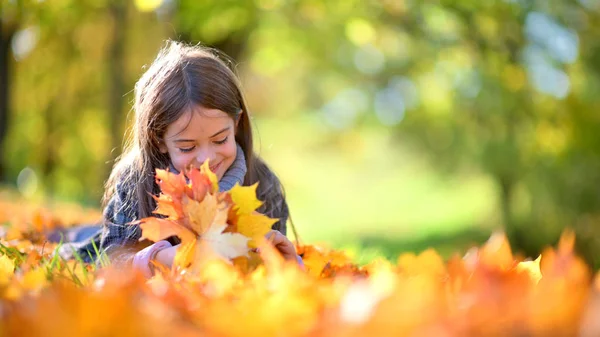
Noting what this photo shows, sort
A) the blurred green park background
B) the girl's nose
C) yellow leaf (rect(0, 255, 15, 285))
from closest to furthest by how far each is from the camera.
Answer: yellow leaf (rect(0, 255, 15, 285)) → the girl's nose → the blurred green park background

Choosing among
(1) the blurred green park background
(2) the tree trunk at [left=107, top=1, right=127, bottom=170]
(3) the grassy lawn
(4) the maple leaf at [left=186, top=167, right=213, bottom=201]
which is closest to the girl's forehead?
(4) the maple leaf at [left=186, top=167, right=213, bottom=201]

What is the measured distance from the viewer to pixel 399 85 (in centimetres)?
1190

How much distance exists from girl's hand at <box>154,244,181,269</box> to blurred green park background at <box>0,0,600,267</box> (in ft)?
14.0

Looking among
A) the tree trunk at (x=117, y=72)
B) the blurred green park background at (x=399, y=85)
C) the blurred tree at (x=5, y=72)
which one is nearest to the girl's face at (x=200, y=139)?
the blurred green park background at (x=399, y=85)

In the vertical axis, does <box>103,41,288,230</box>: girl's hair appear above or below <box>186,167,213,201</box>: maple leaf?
below

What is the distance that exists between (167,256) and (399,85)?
10.6 metres

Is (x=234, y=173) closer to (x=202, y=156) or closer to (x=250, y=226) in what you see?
(x=202, y=156)

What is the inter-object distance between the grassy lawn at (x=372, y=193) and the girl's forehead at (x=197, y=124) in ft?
15.8

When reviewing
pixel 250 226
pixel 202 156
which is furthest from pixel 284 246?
pixel 202 156

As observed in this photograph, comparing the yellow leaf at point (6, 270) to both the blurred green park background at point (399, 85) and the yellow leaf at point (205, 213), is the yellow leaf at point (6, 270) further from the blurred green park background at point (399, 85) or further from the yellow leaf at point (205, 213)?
the blurred green park background at point (399, 85)

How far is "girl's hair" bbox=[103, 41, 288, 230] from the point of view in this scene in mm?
2215

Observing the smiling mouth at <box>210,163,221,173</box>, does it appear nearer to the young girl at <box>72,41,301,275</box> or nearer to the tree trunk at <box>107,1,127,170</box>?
the young girl at <box>72,41,301,275</box>

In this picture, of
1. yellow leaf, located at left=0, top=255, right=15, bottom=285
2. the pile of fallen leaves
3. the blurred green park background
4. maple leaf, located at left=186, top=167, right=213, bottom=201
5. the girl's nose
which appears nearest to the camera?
the pile of fallen leaves

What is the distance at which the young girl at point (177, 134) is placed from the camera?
216 cm
